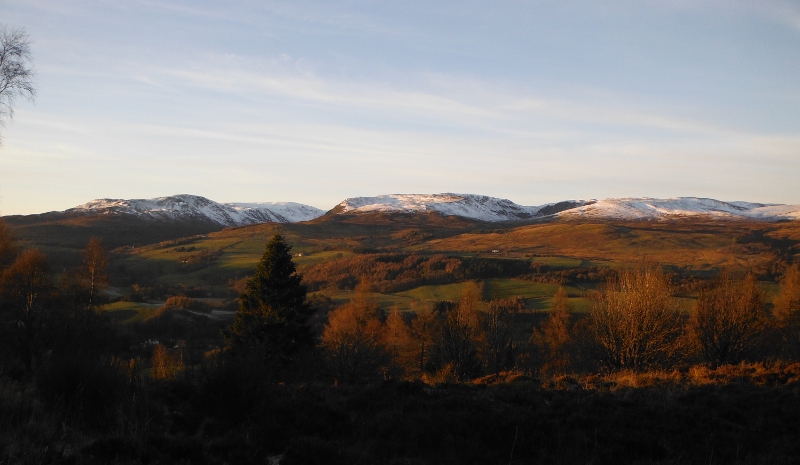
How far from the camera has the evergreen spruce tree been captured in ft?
107

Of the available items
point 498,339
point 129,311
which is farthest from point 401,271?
point 498,339

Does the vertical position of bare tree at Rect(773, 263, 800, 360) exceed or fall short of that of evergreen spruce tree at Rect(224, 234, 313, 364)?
it falls short

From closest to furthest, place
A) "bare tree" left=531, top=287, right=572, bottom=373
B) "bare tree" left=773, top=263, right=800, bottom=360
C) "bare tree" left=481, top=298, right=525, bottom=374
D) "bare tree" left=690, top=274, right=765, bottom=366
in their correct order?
"bare tree" left=690, top=274, right=765, bottom=366, "bare tree" left=481, top=298, right=525, bottom=374, "bare tree" left=773, top=263, right=800, bottom=360, "bare tree" left=531, top=287, right=572, bottom=373

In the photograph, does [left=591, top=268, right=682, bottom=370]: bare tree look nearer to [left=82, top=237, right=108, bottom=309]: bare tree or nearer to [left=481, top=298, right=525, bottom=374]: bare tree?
[left=481, top=298, right=525, bottom=374]: bare tree

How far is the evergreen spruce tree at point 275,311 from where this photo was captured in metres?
32.8

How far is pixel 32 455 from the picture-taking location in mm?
6414

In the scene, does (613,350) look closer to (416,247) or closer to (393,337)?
(393,337)

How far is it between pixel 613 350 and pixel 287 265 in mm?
20506

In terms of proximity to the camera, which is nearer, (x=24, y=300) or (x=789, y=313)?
(x=24, y=300)

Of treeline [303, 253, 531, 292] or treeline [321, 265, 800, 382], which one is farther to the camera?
treeline [303, 253, 531, 292]

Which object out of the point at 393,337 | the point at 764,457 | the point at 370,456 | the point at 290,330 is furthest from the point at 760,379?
the point at 393,337

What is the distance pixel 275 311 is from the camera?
33406 millimetres

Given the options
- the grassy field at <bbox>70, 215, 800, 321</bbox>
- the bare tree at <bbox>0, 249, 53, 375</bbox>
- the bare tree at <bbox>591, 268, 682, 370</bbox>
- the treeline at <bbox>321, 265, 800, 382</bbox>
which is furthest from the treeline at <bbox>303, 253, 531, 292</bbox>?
the bare tree at <bbox>591, 268, 682, 370</bbox>

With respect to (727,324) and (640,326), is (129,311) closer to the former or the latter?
Result: (640,326)
